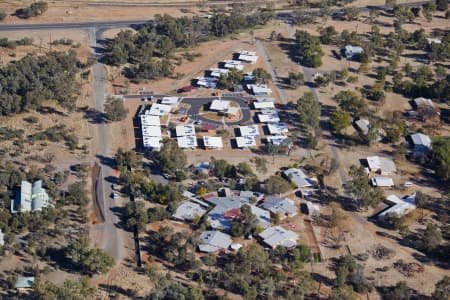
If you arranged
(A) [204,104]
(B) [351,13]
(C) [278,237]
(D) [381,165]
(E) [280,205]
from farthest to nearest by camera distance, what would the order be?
1. (B) [351,13]
2. (A) [204,104]
3. (D) [381,165]
4. (E) [280,205]
5. (C) [278,237]

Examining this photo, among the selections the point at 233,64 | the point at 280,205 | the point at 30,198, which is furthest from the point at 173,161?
the point at 233,64

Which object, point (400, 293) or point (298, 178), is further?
point (298, 178)

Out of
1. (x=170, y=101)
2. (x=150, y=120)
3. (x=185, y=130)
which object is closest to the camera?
(x=185, y=130)

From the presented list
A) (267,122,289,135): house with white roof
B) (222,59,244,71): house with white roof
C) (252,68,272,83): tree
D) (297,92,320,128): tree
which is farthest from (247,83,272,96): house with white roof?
(267,122,289,135): house with white roof

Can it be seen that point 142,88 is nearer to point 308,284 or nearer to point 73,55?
point 73,55

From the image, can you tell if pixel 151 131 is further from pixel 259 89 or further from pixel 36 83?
pixel 259 89

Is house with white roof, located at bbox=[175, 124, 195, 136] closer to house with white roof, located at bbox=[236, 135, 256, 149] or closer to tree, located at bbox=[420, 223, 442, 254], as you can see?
house with white roof, located at bbox=[236, 135, 256, 149]
